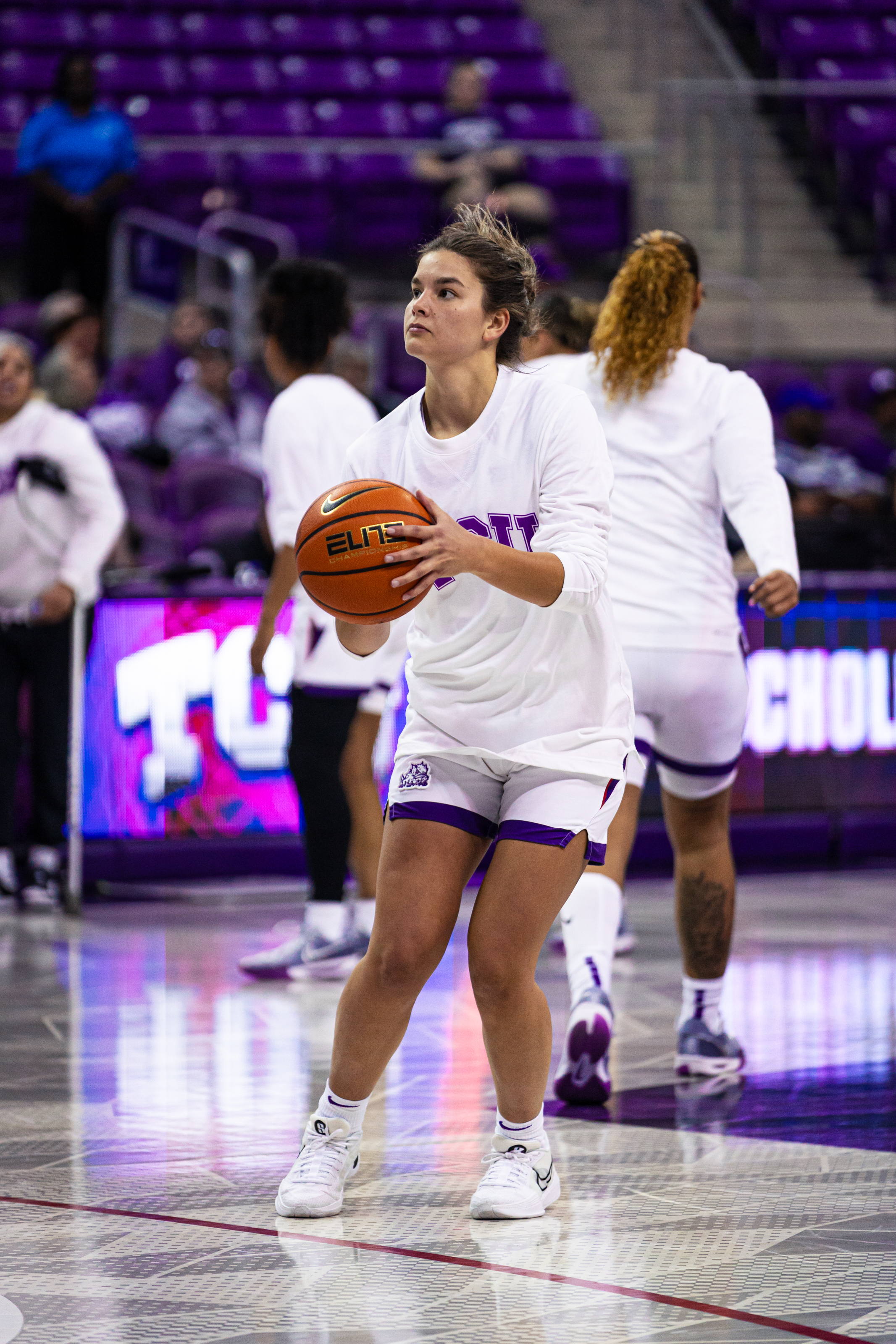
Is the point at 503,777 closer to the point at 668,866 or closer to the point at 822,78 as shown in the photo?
the point at 668,866

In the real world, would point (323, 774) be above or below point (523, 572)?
below

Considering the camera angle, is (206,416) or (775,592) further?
(206,416)

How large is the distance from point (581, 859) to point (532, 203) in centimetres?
946

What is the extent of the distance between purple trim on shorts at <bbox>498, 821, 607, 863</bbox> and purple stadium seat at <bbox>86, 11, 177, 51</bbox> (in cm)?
1254

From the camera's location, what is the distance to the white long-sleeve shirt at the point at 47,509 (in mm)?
7102

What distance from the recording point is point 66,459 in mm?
7125

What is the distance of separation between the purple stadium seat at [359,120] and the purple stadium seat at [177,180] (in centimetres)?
116

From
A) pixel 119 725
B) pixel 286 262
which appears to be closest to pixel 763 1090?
pixel 286 262

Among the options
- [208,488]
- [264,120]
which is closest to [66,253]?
[264,120]

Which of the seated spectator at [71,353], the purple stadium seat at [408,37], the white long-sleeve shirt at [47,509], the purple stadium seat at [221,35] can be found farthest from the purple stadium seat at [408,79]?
the white long-sleeve shirt at [47,509]

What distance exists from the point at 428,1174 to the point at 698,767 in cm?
122

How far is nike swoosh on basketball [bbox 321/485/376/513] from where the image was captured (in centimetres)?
314

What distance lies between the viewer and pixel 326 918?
18.9 feet

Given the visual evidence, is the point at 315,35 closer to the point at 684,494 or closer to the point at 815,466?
the point at 815,466
